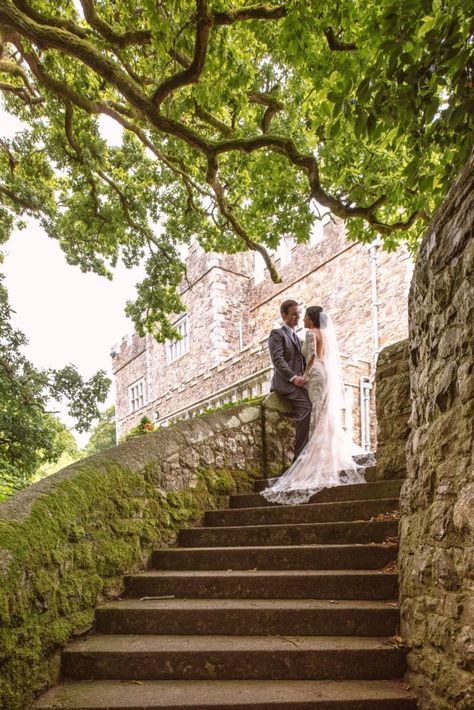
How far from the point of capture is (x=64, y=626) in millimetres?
3254

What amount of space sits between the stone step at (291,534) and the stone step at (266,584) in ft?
1.22

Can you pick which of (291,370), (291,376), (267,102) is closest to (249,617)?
(291,376)

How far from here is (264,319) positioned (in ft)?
63.6

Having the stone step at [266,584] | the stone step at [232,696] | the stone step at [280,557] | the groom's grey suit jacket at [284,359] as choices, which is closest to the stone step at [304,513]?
the stone step at [280,557]

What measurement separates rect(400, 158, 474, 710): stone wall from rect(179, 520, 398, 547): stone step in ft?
2.30

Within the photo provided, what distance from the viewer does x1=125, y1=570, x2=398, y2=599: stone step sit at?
3.39 meters

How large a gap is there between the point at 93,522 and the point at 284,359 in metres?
3.18

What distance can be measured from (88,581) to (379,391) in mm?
3074

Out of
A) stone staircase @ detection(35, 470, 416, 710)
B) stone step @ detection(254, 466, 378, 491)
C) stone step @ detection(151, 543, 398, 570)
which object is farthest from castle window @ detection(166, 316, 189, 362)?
stone staircase @ detection(35, 470, 416, 710)

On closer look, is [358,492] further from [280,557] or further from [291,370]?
[291,370]

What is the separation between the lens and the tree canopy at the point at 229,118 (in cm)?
272

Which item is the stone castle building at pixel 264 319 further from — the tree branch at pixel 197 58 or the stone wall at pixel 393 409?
the tree branch at pixel 197 58

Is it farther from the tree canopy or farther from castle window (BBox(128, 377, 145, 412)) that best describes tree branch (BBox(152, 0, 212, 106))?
castle window (BBox(128, 377, 145, 412))

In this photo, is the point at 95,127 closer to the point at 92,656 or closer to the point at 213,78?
the point at 213,78
